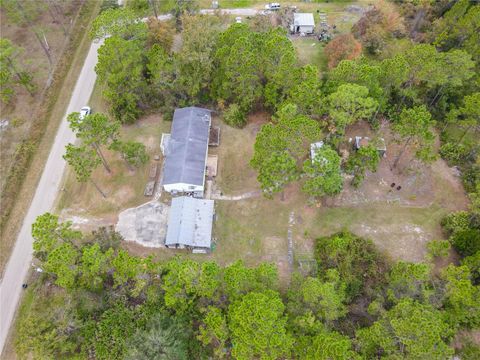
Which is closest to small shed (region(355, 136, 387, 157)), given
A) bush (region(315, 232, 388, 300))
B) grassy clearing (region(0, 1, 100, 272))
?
bush (region(315, 232, 388, 300))

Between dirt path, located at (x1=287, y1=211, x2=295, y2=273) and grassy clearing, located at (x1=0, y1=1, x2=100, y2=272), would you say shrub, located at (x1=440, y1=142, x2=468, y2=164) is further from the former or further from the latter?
grassy clearing, located at (x1=0, y1=1, x2=100, y2=272)

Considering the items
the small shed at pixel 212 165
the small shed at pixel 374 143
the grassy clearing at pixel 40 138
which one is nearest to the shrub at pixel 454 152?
the small shed at pixel 374 143

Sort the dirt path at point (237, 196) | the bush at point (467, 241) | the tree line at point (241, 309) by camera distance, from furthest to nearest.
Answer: the dirt path at point (237, 196), the bush at point (467, 241), the tree line at point (241, 309)

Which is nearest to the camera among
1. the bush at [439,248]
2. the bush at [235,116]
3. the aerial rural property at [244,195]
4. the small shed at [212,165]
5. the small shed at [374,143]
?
the aerial rural property at [244,195]

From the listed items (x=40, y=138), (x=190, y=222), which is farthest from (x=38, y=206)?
(x=190, y=222)

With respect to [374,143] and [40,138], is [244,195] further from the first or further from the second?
[40,138]

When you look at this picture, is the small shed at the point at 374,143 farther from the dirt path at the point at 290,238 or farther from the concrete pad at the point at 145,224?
the concrete pad at the point at 145,224
